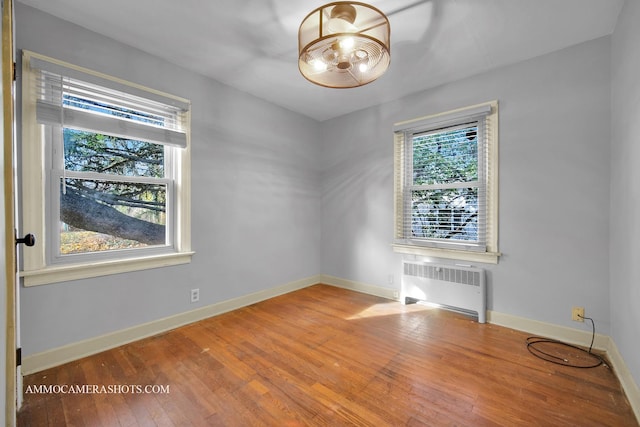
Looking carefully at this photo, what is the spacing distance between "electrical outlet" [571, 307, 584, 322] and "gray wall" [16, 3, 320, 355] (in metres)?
2.87

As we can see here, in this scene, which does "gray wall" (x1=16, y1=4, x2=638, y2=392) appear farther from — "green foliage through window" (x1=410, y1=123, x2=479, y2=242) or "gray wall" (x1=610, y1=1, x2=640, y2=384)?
"green foliage through window" (x1=410, y1=123, x2=479, y2=242)

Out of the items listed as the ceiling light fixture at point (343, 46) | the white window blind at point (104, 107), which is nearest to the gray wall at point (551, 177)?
the ceiling light fixture at point (343, 46)

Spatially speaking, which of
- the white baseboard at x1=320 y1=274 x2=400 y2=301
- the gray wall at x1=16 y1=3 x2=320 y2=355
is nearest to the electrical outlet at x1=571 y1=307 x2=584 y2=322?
the white baseboard at x1=320 y1=274 x2=400 y2=301

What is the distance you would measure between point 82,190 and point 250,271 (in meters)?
1.76

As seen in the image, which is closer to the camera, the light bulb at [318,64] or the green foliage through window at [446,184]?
the light bulb at [318,64]

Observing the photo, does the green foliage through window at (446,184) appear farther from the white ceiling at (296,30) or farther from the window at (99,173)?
the window at (99,173)

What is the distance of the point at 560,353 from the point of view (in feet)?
7.26

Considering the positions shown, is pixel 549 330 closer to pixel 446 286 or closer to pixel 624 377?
pixel 624 377

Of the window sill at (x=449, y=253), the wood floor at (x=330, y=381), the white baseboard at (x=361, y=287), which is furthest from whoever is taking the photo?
the white baseboard at (x=361, y=287)

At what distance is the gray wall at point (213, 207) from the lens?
2.05 meters

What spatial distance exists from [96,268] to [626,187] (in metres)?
3.83

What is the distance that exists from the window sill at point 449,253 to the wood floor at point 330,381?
64 cm

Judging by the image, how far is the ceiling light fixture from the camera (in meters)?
1.61

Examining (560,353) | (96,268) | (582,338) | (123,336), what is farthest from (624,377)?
(96,268)
